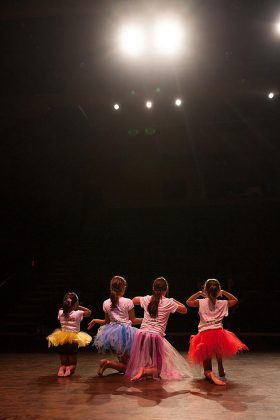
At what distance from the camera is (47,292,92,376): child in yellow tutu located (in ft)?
15.8

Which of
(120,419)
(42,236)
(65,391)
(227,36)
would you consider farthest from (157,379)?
(42,236)

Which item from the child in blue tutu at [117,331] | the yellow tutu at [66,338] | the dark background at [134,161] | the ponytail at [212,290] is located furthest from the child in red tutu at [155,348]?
the dark background at [134,161]

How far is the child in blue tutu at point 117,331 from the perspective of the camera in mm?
4602

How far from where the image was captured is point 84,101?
1062 cm

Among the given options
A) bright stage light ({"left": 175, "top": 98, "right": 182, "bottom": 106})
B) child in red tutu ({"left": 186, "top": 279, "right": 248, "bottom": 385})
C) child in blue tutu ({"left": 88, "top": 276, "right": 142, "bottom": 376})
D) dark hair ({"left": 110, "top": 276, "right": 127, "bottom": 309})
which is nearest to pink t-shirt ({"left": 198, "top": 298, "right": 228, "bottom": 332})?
child in red tutu ({"left": 186, "top": 279, "right": 248, "bottom": 385})

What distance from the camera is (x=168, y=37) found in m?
6.95

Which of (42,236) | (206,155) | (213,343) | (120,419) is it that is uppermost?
(206,155)

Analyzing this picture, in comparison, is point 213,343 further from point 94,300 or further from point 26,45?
point 26,45

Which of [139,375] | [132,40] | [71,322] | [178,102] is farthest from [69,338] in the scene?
[178,102]

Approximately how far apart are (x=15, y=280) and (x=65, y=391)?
5914mm

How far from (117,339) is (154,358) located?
454mm

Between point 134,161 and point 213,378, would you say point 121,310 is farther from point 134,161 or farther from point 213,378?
point 134,161

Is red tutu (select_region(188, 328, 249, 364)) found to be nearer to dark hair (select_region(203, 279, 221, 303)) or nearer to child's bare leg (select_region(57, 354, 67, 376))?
dark hair (select_region(203, 279, 221, 303))

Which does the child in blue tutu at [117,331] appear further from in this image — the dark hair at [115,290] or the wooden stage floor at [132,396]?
the wooden stage floor at [132,396]
